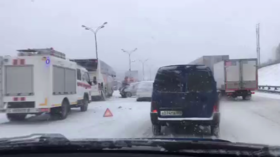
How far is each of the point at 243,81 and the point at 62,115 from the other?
51.0 ft

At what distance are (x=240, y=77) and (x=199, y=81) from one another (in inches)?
666

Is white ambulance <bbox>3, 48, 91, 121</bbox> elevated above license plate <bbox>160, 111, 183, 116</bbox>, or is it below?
above

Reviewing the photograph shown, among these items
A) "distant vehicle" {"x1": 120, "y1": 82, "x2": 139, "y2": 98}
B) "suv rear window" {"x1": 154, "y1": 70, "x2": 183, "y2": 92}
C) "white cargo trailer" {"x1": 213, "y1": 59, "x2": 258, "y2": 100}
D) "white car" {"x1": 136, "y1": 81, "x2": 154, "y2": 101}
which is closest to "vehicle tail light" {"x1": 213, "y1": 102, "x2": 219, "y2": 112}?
"suv rear window" {"x1": 154, "y1": 70, "x2": 183, "y2": 92}

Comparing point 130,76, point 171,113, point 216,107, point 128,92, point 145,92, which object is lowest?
point 128,92

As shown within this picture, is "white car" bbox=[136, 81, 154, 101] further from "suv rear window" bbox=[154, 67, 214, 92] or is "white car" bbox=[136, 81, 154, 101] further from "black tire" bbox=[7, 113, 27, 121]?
"suv rear window" bbox=[154, 67, 214, 92]

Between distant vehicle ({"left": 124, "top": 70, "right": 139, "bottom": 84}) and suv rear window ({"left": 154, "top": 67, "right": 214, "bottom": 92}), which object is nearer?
suv rear window ({"left": 154, "top": 67, "right": 214, "bottom": 92})

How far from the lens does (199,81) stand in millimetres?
8039

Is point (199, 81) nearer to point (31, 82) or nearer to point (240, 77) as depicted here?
point (31, 82)

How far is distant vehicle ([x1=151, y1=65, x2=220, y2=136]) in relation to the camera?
26.0 ft

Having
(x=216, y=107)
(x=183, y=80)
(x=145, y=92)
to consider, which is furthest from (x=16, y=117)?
(x=145, y=92)

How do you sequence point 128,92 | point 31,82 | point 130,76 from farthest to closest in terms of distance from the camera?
point 130,76, point 128,92, point 31,82

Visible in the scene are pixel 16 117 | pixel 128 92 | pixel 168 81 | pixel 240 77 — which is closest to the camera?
pixel 168 81

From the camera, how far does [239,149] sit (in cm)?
297

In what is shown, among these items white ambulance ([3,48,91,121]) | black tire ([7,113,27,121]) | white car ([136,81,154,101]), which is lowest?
black tire ([7,113,27,121])
